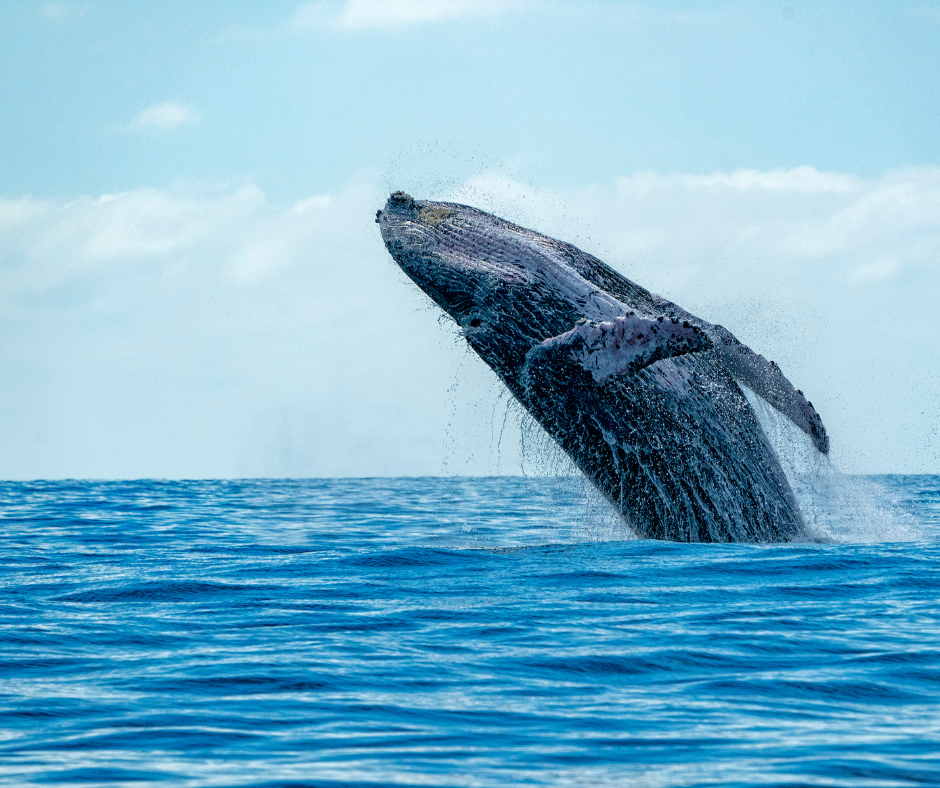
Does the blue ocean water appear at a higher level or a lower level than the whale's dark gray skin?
lower

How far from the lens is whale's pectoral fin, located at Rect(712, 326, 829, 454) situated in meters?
12.8

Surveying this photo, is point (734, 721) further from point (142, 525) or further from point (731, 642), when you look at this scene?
point (142, 525)

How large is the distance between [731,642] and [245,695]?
3.59 m

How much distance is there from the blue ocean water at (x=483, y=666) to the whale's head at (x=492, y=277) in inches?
90.1

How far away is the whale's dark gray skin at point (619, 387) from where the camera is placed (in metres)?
12.6

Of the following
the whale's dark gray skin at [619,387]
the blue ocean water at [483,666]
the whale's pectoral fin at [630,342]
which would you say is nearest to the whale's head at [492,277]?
the whale's dark gray skin at [619,387]

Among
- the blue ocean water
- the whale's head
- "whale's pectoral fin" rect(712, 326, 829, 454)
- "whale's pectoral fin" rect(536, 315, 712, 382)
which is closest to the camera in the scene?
the blue ocean water

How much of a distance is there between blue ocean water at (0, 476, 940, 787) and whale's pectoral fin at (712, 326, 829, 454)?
146cm

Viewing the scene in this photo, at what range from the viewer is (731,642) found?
8344mm

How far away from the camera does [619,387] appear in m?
12.5

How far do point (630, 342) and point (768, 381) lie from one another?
2624mm

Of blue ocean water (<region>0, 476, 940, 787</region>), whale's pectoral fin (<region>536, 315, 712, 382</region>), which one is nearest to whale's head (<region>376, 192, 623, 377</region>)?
whale's pectoral fin (<region>536, 315, 712, 382</region>)

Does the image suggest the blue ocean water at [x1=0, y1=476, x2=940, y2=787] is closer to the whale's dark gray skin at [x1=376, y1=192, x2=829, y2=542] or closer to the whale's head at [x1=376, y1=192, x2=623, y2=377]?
the whale's dark gray skin at [x1=376, y1=192, x2=829, y2=542]

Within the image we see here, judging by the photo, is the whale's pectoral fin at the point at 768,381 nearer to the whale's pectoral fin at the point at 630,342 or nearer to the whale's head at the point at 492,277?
the whale's head at the point at 492,277
